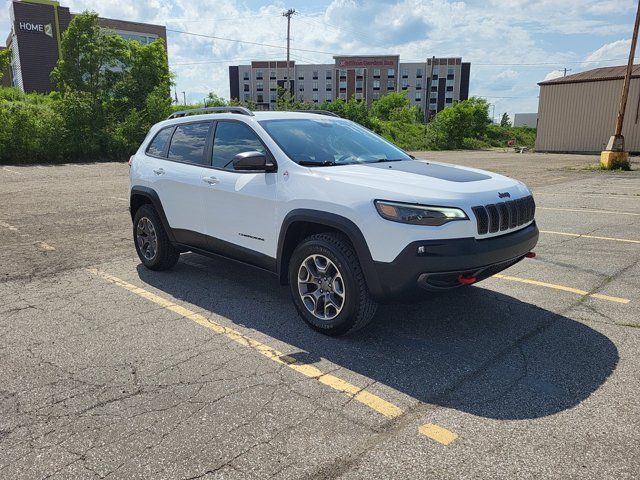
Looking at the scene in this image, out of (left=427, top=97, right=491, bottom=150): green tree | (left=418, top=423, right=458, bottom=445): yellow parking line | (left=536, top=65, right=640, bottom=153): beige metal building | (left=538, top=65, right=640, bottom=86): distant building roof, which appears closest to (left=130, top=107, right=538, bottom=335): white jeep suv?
(left=418, top=423, right=458, bottom=445): yellow parking line

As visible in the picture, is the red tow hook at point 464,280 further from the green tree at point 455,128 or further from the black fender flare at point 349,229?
the green tree at point 455,128

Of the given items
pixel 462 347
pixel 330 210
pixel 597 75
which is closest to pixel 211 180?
pixel 330 210

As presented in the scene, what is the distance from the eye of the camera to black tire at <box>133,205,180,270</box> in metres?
5.68

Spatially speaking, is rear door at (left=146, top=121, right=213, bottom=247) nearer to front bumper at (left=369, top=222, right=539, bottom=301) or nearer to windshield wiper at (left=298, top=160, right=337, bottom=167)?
windshield wiper at (left=298, top=160, right=337, bottom=167)

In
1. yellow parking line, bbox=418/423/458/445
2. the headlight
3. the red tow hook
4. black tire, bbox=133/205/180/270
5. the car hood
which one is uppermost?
the car hood

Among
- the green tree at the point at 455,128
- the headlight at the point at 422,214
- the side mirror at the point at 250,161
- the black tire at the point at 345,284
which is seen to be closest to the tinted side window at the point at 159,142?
the side mirror at the point at 250,161

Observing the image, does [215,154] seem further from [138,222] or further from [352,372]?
[352,372]

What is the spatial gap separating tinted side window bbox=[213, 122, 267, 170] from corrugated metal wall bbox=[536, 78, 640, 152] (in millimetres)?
31601

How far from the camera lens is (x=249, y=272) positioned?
589 cm

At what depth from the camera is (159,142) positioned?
5824 millimetres

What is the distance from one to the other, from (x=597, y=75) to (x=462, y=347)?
35029mm

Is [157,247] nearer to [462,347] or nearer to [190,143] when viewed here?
[190,143]

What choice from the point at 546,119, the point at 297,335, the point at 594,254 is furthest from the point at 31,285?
the point at 546,119

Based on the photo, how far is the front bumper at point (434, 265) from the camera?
336cm
